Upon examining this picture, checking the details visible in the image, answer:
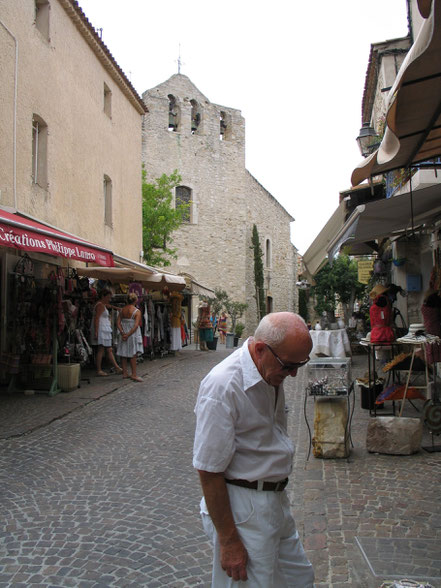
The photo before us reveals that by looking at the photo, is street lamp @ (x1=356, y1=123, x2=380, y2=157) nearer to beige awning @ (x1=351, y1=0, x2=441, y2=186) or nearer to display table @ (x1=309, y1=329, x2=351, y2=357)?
display table @ (x1=309, y1=329, x2=351, y2=357)

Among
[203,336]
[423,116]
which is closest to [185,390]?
[423,116]

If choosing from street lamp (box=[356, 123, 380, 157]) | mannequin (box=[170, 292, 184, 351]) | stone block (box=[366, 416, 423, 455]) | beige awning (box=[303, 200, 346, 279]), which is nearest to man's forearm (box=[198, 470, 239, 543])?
stone block (box=[366, 416, 423, 455])

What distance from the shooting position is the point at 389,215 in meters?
6.39

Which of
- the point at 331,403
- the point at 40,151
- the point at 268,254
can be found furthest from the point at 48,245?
the point at 268,254

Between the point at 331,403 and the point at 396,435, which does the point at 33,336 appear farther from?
the point at 396,435

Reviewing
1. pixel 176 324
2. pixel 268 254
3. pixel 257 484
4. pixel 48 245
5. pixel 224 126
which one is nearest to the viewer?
pixel 257 484

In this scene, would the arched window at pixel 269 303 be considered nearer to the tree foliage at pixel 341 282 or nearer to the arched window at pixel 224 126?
the tree foliage at pixel 341 282

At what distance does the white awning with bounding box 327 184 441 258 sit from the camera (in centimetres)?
579

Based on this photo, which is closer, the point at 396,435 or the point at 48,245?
the point at 396,435

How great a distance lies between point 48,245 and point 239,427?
5.86 metres

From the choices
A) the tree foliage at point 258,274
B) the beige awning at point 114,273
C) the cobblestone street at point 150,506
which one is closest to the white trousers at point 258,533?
the cobblestone street at point 150,506

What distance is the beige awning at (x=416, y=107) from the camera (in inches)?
110

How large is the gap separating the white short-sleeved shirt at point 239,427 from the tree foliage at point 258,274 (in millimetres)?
32053

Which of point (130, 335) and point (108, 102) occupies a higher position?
point (108, 102)
